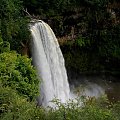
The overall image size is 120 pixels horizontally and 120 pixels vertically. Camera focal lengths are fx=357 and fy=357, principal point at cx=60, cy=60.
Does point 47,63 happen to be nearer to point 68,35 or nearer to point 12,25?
point 12,25

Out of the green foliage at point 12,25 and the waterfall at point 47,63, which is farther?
the waterfall at point 47,63

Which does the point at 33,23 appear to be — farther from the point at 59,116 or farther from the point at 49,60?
the point at 59,116

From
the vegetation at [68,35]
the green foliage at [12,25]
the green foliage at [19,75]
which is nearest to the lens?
the green foliage at [19,75]

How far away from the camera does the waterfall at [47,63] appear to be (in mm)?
14016

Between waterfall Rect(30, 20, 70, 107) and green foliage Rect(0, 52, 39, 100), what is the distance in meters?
1.82

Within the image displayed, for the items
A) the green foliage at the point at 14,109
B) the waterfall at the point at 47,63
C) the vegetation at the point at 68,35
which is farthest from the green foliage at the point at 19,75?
the waterfall at the point at 47,63

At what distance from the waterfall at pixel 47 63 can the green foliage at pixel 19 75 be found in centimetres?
182

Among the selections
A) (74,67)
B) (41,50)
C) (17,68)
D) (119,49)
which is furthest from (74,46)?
(17,68)

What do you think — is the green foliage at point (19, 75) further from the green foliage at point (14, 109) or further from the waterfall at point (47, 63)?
the waterfall at point (47, 63)

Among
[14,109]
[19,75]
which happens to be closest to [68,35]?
[19,75]

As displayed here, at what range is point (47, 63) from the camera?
1459 centimetres

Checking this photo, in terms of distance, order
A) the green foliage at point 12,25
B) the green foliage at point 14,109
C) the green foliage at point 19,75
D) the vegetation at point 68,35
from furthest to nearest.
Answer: the green foliage at point 12,25 → the vegetation at point 68,35 → the green foliage at point 19,75 → the green foliage at point 14,109

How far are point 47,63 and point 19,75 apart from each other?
3.44 metres

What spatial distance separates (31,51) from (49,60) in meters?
1.27
